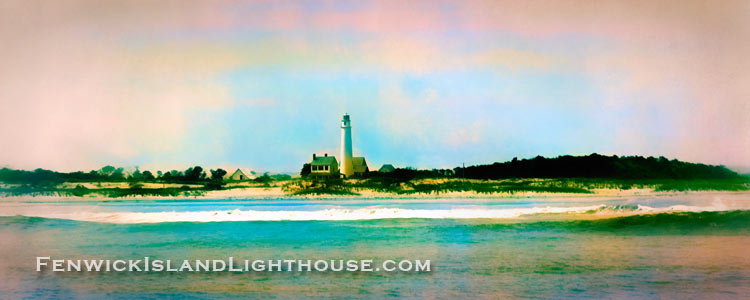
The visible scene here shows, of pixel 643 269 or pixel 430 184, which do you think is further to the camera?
pixel 430 184

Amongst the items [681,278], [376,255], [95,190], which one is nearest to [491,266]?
[376,255]

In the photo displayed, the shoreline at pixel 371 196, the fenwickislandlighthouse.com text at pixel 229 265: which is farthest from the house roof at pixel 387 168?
the fenwickislandlighthouse.com text at pixel 229 265

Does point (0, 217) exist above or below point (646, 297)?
above

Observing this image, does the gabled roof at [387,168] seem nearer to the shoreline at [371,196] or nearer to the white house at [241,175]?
the shoreline at [371,196]

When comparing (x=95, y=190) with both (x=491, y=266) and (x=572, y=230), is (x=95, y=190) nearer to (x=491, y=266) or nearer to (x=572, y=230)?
(x=491, y=266)

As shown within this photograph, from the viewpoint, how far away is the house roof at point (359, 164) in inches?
277

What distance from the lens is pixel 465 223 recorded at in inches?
316

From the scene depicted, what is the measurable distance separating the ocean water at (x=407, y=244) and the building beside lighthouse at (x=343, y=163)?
74 cm

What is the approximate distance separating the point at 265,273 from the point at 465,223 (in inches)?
121

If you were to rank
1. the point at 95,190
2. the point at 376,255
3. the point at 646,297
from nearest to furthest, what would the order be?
the point at 646,297 < the point at 376,255 < the point at 95,190

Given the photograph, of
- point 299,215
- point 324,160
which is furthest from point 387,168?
point 299,215

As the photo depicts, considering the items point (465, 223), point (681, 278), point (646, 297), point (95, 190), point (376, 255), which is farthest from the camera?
point (465, 223)

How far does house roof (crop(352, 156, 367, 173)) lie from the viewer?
23.1ft

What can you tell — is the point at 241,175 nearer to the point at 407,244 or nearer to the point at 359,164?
the point at 359,164
